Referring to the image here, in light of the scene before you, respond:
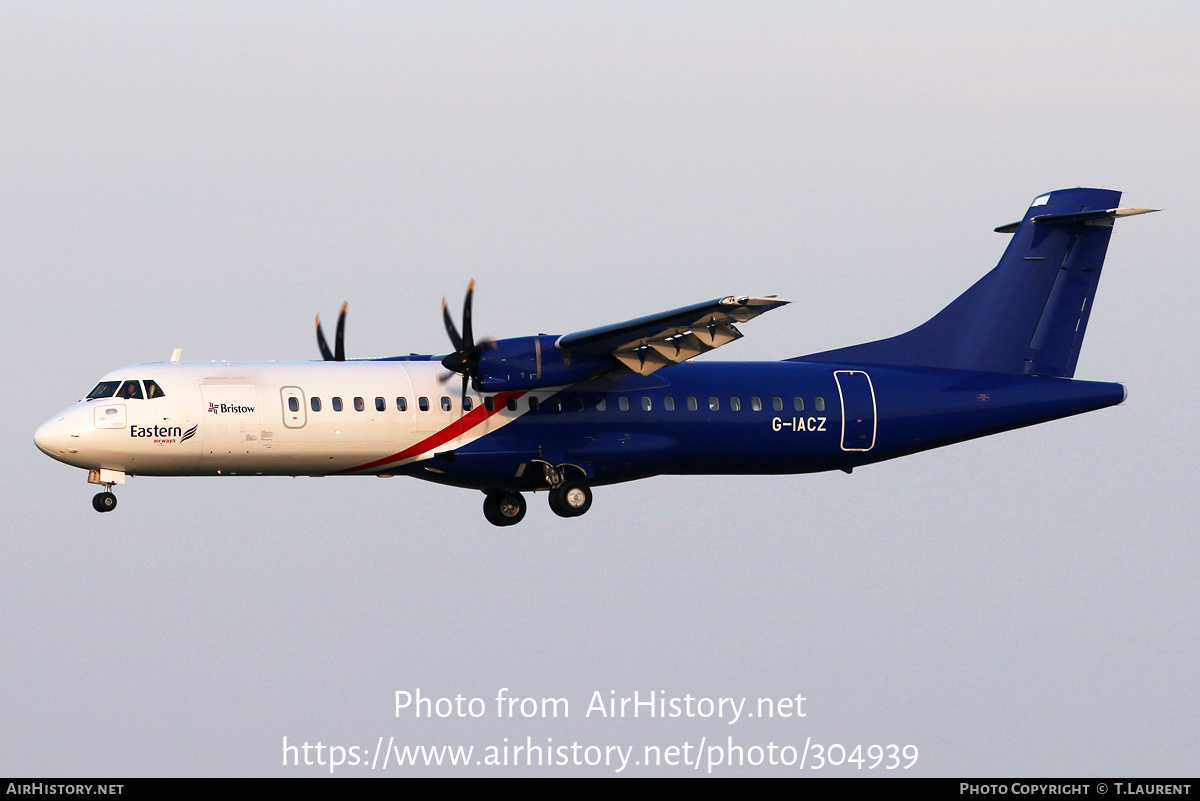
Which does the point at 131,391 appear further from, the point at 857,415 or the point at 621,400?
the point at 857,415

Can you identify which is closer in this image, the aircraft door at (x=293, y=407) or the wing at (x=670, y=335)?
the wing at (x=670, y=335)

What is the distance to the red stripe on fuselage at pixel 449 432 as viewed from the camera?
85.9 ft

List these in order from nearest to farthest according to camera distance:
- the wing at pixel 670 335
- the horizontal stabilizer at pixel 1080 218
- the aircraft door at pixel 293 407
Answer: the wing at pixel 670 335 → the aircraft door at pixel 293 407 → the horizontal stabilizer at pixel 1080 218

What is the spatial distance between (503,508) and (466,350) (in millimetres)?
3708

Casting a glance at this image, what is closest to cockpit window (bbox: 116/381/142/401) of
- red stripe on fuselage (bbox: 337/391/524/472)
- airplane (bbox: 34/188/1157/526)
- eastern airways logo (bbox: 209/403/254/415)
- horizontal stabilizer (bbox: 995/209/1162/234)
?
airplane (bbox: 34/188/1157/526)

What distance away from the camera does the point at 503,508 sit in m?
28.5

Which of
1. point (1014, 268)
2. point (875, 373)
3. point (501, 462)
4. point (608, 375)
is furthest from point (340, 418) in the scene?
point (1014, 268)

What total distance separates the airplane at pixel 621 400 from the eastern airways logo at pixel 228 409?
0.10 feet

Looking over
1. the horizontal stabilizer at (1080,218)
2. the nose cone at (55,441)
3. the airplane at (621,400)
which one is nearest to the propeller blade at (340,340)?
the airplane at (621,400)

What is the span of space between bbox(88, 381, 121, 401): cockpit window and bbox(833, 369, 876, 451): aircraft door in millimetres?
12389

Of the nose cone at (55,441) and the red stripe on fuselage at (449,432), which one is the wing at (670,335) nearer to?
the red stripe on fuselage at (449,432)

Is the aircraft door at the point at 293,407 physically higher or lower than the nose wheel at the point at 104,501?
higher

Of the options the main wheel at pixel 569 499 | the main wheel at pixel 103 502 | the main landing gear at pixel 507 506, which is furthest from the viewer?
the main landing gear at pixel 507 506

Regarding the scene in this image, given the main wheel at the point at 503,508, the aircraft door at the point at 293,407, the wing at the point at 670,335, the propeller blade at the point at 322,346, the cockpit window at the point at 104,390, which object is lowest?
the main wheel at the point at 503,508
